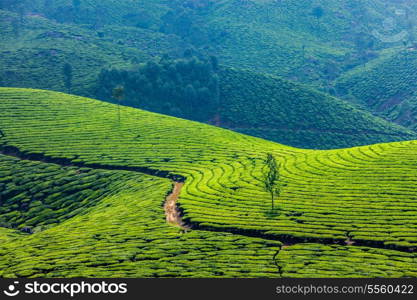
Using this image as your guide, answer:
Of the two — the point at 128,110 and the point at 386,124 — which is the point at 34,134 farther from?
the point at 386,124

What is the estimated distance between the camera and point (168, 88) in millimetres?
155250

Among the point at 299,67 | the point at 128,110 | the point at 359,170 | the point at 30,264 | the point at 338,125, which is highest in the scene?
the point at 299,67

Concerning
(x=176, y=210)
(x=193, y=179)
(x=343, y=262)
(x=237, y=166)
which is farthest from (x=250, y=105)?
(x=343, y=262)

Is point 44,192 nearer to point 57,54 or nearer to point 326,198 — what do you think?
point 326,198

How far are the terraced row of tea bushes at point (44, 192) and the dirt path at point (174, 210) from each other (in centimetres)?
1049

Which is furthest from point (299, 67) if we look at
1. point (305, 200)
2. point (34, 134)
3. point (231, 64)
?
point (305, 200)

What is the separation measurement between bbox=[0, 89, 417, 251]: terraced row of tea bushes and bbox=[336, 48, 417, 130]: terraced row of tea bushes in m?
74.8

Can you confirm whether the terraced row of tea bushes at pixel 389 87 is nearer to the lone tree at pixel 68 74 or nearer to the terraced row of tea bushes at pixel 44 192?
the lone tree at pixel 68 74

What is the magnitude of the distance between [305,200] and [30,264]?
30.3 metres

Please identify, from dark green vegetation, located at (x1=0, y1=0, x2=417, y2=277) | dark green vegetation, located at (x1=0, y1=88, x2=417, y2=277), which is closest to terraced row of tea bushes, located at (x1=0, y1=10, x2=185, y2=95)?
dark green vegetation, located at (x1=0, y1=0, x2=417, y2=277)

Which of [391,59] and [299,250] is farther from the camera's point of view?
[391,59]

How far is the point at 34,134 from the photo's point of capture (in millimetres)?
100125

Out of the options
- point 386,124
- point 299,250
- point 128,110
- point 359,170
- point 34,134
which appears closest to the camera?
point 299,250

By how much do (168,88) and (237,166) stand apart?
75.1m
